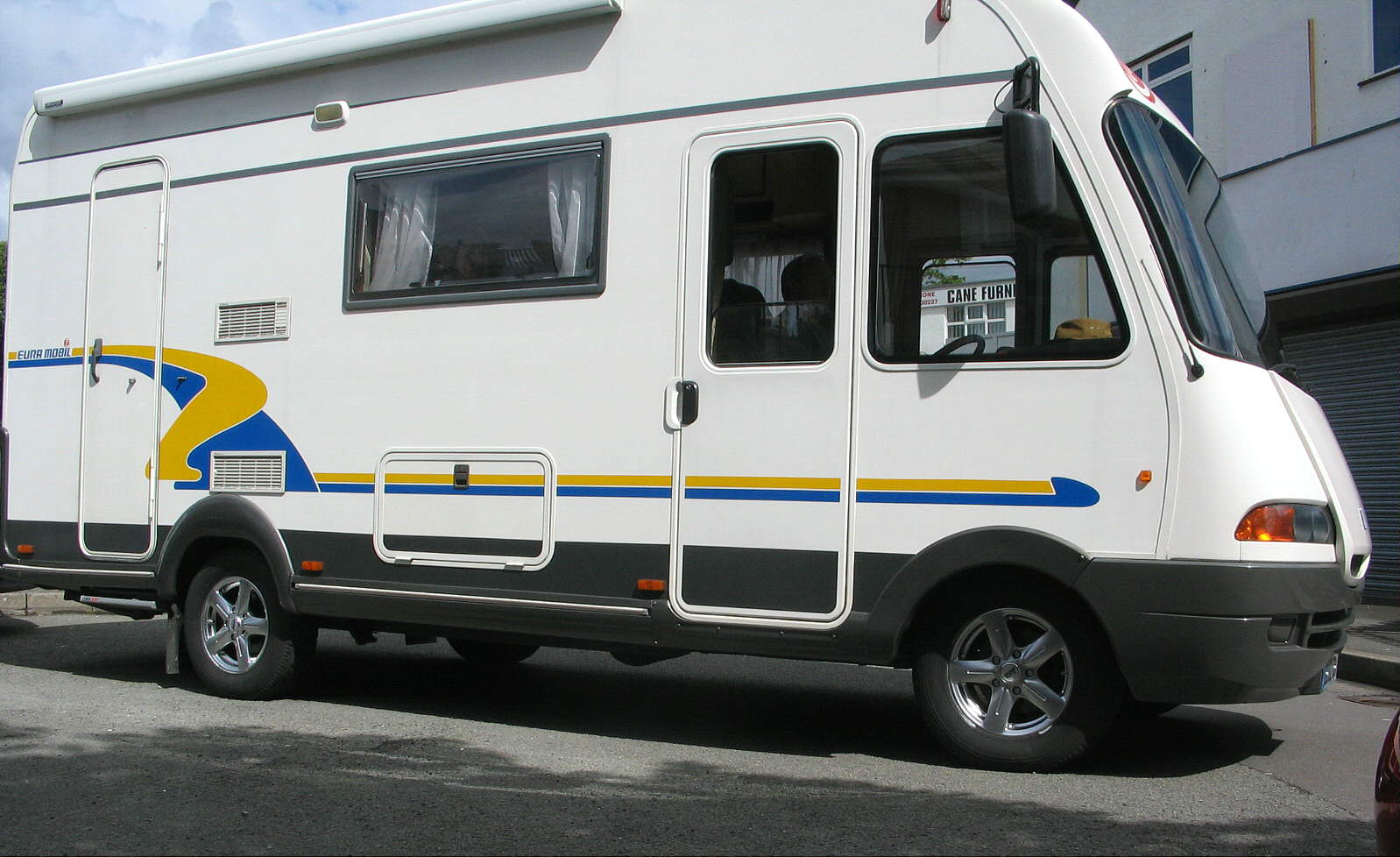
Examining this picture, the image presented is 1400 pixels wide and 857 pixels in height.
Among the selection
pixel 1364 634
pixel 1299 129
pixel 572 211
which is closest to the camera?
pixel 572 211

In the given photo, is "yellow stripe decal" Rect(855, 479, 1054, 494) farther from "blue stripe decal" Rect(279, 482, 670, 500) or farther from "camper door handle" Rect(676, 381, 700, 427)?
"blue stripe decal" Rect(279, 482, 670, 500)

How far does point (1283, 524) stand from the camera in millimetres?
4902

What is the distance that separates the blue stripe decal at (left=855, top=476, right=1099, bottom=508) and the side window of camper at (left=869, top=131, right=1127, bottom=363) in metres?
0.51

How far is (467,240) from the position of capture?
6.59m

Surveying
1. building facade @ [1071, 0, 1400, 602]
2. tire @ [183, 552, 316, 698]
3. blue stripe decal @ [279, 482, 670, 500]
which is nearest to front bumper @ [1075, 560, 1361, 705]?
blue stripe decal @ [279, 482, 670, 500]

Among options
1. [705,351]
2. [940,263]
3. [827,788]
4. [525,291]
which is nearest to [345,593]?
[525,291]

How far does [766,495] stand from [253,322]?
3.22m

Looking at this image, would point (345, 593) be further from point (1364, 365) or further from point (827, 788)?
point (1364, 365)

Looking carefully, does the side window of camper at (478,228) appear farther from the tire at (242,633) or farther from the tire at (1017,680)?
the tire at (1017,680)

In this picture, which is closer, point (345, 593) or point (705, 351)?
point (705, 351)

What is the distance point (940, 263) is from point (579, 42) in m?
2.15

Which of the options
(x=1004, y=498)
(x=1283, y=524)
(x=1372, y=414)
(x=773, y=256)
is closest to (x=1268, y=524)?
(x=1283, y=524)

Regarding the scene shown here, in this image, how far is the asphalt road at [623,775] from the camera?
435cm

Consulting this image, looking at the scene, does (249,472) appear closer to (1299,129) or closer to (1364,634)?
(1364,634)
